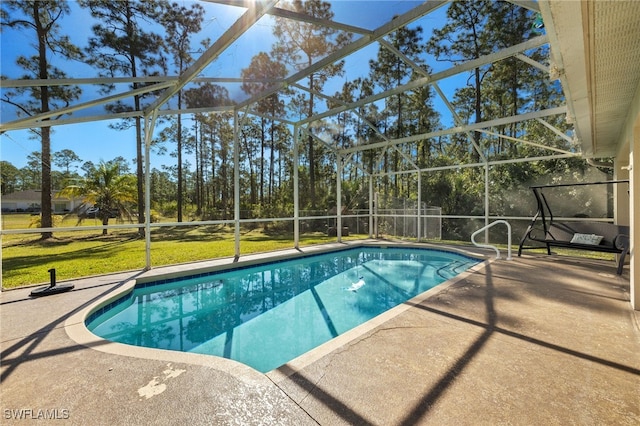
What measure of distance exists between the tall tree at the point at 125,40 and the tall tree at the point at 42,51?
26.5 inches

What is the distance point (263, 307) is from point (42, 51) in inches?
338

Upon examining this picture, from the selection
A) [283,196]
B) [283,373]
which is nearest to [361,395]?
[283,373]

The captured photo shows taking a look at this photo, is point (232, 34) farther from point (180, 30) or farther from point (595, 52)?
point (180, 30)

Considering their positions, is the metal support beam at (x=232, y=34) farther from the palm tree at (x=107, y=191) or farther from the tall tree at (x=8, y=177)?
the palm tree at (x=107, y=191)

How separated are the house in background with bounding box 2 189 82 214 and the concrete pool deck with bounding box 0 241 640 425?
5.46m

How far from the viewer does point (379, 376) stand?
74.5 inches

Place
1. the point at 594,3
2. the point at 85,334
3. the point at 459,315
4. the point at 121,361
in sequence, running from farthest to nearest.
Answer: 1. the point at 459,315
2. the point at 85,334
3. the point at 121,361
4. the point at 594,3

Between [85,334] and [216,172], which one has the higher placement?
[216,172]

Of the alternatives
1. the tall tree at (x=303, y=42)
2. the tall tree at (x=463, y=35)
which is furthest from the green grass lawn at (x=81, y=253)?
the tall tree at (x=463, y=35)

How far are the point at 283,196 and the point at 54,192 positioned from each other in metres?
10.6

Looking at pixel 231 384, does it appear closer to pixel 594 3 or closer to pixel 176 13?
pixel 594 3

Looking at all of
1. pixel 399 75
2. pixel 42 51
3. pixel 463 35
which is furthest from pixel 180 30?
pixel 463 35

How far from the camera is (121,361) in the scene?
2201mm

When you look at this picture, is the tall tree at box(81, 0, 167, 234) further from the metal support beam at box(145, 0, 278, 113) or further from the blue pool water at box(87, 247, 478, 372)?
the blue pool water at box(87, 247, 478, 372)
